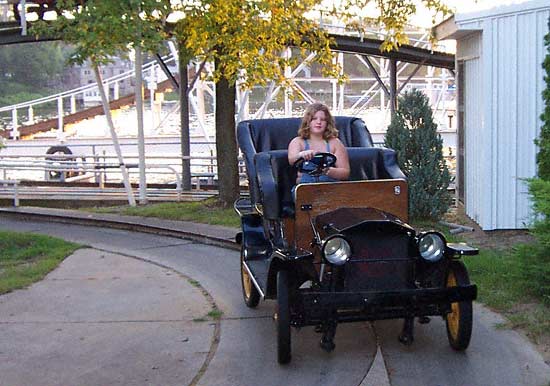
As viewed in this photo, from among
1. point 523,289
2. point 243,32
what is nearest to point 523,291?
point 523,289

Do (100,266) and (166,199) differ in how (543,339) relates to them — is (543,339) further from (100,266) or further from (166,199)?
(166,199)

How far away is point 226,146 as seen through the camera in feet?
45.2

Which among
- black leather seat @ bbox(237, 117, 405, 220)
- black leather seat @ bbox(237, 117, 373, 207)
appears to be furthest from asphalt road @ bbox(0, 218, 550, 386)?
black leather seat @ bbox(237, 117, 373, 207)

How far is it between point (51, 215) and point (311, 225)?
8316mm

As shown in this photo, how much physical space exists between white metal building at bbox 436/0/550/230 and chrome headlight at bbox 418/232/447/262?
4809 mm

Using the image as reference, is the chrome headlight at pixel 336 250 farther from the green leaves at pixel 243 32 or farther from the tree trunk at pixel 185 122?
the tree trunk at pixel 185 122

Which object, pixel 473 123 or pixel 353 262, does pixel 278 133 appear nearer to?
pixel 353 262

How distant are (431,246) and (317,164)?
1.25 m

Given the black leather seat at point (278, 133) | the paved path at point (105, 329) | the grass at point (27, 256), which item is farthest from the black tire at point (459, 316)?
the grass at point (27, 256)

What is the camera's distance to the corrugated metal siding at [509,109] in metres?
10.2

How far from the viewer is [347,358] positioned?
19.4ft

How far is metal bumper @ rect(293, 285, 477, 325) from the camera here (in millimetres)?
5508

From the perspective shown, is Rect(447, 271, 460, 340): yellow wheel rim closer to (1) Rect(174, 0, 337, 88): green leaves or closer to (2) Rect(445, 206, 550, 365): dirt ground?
(2) Rect(445, 206, 550, 365): dirt ground

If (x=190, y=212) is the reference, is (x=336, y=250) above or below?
above
